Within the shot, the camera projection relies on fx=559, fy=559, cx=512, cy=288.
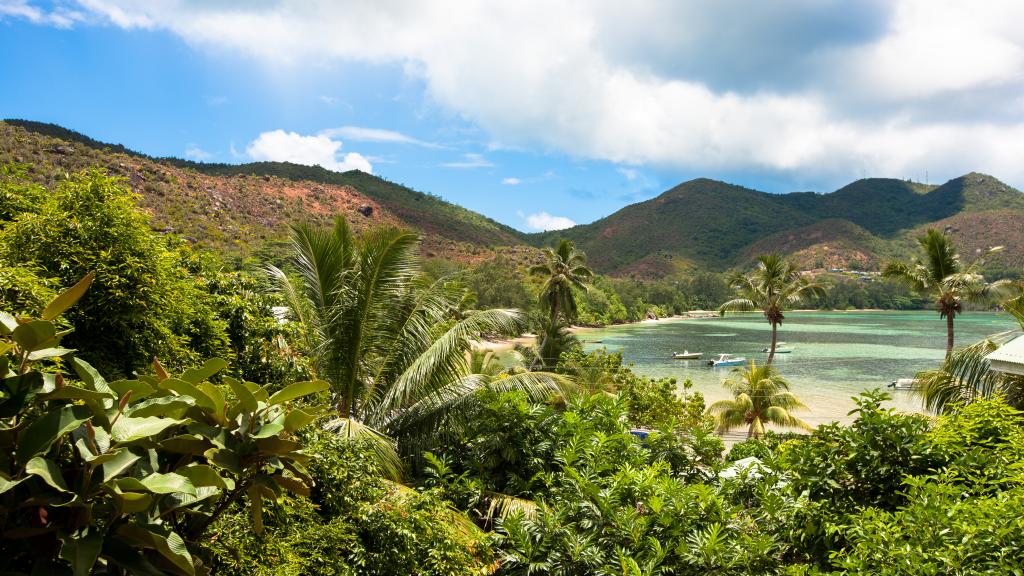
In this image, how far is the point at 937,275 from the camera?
19.0 m

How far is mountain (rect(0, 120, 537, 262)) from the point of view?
37.1m

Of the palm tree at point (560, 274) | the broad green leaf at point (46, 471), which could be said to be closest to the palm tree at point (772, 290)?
the palm tree at point (560, 274)

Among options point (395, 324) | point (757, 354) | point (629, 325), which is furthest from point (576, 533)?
point (629, 325)

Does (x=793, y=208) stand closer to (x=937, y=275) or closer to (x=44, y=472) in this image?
(x=937, y=275)

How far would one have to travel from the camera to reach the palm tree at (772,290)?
26.7 m

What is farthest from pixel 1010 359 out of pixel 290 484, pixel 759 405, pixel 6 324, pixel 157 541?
pixel 759 405

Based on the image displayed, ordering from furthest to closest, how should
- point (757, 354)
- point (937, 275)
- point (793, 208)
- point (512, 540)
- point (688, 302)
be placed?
point (793, 208) → point (688, 302) → point (757, 354) → point (937, 275) → point (512, 540)

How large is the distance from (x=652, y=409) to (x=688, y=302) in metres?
94.7

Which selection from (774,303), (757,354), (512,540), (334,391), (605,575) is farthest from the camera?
Answer: (757,354)

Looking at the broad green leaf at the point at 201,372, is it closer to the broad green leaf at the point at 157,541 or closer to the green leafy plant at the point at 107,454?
the green leafy plant at the point at 107,454

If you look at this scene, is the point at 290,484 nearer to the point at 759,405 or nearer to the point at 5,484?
the point at 5,484

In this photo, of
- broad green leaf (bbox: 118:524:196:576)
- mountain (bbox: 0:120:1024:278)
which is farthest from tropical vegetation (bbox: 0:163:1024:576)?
mountain (bbox: 0:120:1024:278)

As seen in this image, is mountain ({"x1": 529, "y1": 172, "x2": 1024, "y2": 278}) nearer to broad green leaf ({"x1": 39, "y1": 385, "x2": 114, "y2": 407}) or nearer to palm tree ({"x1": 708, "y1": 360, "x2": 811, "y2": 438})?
palm tree ({"x1": 708, "y1": 360, "x2": 811, "y2": 438})

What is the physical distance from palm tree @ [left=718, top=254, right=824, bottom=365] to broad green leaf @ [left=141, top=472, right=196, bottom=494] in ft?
89.8
